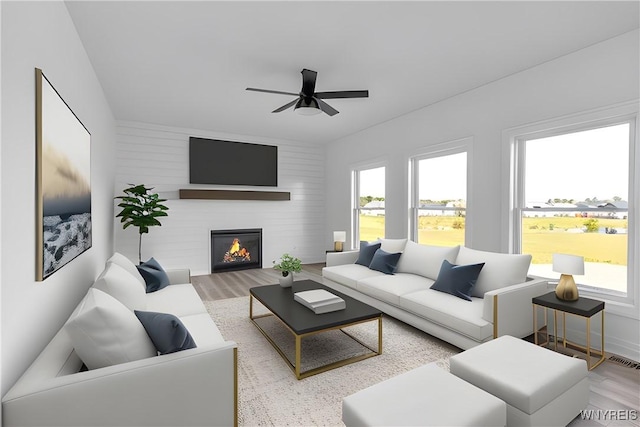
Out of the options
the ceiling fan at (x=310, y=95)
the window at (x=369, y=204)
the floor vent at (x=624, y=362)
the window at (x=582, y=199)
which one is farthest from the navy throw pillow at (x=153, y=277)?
the floor vent at (x=624, y=362)

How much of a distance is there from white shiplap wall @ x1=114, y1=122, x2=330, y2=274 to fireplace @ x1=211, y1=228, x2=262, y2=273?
0.12 metres

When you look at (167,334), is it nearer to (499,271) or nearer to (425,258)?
(499,271)

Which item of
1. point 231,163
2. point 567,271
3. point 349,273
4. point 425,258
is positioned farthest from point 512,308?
point 231,163

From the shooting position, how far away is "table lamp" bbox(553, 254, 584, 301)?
2625 millimetres

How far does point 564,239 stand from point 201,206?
5.72m

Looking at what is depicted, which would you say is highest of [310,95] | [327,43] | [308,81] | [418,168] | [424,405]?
[327,43]

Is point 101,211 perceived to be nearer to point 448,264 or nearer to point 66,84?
point 66,84

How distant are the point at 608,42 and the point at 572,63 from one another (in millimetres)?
292

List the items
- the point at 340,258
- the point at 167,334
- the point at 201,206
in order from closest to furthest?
1. the point at 167,334
2. the point at 340,258
3. the point at 201,206

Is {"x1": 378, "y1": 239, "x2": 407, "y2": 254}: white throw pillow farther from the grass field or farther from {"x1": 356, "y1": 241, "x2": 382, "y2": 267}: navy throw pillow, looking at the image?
the grass field

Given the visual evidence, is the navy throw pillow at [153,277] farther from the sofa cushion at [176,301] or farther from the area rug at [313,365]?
the area rug at [313,365]

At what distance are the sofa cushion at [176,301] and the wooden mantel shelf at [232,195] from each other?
278 centimetres

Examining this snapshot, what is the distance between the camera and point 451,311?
2779mm

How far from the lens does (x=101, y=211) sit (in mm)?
3828
